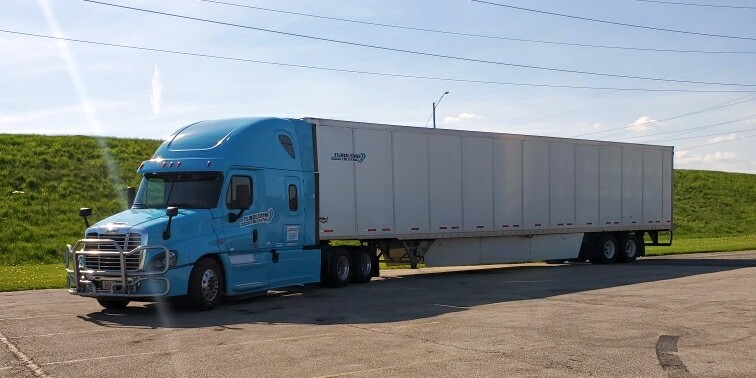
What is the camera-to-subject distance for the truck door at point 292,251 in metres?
17.3

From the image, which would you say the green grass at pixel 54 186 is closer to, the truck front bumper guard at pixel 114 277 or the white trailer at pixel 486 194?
the white trailer at pixel 486 194

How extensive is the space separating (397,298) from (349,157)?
4.27 m

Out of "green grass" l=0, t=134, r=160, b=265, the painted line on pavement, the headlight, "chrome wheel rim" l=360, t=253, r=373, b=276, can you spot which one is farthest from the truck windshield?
"green grass" l=0, t=134, r=160, b=265

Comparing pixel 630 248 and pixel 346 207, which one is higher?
pixel 346 207

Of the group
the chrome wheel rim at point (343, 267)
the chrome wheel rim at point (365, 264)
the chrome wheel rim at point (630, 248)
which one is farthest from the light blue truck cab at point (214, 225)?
the chrome wheel rim at point (630, 248)

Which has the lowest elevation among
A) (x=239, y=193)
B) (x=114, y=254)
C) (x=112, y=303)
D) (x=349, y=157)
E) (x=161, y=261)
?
(x=112, y=303)

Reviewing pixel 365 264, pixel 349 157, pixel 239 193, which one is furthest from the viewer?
pixel 365 264

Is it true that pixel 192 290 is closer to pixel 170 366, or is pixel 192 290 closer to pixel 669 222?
pixel 170 366

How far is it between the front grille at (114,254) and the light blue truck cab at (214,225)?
0.02 metres

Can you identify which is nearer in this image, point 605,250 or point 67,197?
point 605,250

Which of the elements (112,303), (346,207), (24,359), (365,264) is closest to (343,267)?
(365,264)

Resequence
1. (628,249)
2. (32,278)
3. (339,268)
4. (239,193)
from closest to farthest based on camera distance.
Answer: (239,193)
(339,268)
(32,278)
(628,249)

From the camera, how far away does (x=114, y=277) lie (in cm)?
1453

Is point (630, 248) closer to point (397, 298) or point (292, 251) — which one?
point (397, 298)
